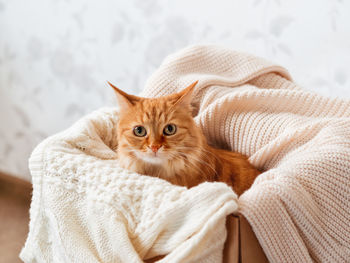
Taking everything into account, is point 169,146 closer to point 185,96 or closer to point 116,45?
point 185,96

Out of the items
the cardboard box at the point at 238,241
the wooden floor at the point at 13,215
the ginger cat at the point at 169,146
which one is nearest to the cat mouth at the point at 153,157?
the ginger cat at the point at 169,146

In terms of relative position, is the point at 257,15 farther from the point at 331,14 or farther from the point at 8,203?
the point at 8,203

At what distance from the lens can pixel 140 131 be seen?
109cm

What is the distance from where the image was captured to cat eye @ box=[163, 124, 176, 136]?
1076 mm

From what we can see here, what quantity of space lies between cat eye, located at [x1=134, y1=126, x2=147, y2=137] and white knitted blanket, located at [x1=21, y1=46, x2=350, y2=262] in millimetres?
106

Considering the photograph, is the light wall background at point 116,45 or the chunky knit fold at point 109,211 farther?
the light wall background at point 116,45

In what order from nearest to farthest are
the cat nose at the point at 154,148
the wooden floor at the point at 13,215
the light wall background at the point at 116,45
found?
1. the cat nose at the point at 154,148
2. the light wall background at the point at 116,45
3. the wooden floor at the point at 13,215

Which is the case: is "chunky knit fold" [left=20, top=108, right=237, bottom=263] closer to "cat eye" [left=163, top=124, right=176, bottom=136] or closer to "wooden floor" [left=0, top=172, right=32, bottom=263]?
"cat eye" [left=163, top=124, right=176, bottom=136]

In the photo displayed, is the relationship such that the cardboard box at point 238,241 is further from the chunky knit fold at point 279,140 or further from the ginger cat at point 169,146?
the ginger cat at point 169,146

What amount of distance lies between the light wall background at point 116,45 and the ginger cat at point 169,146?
0.82 meters

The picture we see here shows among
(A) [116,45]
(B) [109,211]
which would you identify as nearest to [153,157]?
(B) [109,211]

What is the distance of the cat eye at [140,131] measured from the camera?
108 centimetres

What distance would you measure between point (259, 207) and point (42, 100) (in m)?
1.95

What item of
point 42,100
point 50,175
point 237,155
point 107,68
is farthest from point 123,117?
point 42,100
